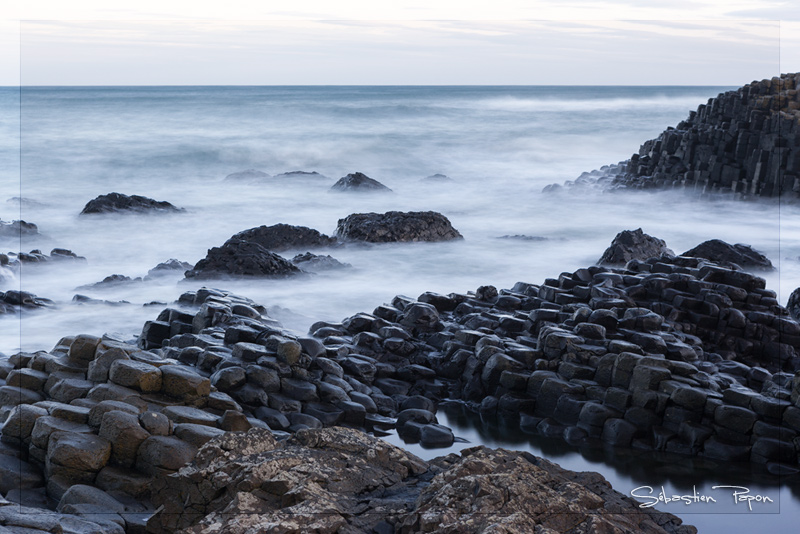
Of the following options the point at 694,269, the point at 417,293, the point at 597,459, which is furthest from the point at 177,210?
the point at 597,459

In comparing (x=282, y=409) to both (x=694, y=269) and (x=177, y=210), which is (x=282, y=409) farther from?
(x=177, y=210)

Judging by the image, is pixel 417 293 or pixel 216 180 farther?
pixel 216 180

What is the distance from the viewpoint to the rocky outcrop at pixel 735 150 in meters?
14.9

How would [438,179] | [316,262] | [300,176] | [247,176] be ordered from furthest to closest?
[438,179] < [247,176] < [300,176] < [316,262]

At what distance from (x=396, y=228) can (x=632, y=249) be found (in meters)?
3.41

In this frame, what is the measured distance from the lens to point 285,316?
8.97m

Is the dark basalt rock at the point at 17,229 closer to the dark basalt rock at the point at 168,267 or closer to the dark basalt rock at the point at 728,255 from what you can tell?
the dark basalt rock at the point at 168,267

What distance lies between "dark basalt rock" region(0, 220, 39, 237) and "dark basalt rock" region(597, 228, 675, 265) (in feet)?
28.8

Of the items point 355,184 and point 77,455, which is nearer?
point 77,455

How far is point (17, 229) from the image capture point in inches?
494

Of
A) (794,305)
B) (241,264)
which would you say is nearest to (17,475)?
(241,264)

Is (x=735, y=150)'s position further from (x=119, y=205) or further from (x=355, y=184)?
(x=119, y=205)

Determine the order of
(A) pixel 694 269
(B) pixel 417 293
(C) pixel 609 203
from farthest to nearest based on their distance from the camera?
(C) pixel 609 203
(B) pixel 417 293
(A) pixel 694 269

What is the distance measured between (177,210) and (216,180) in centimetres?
423
